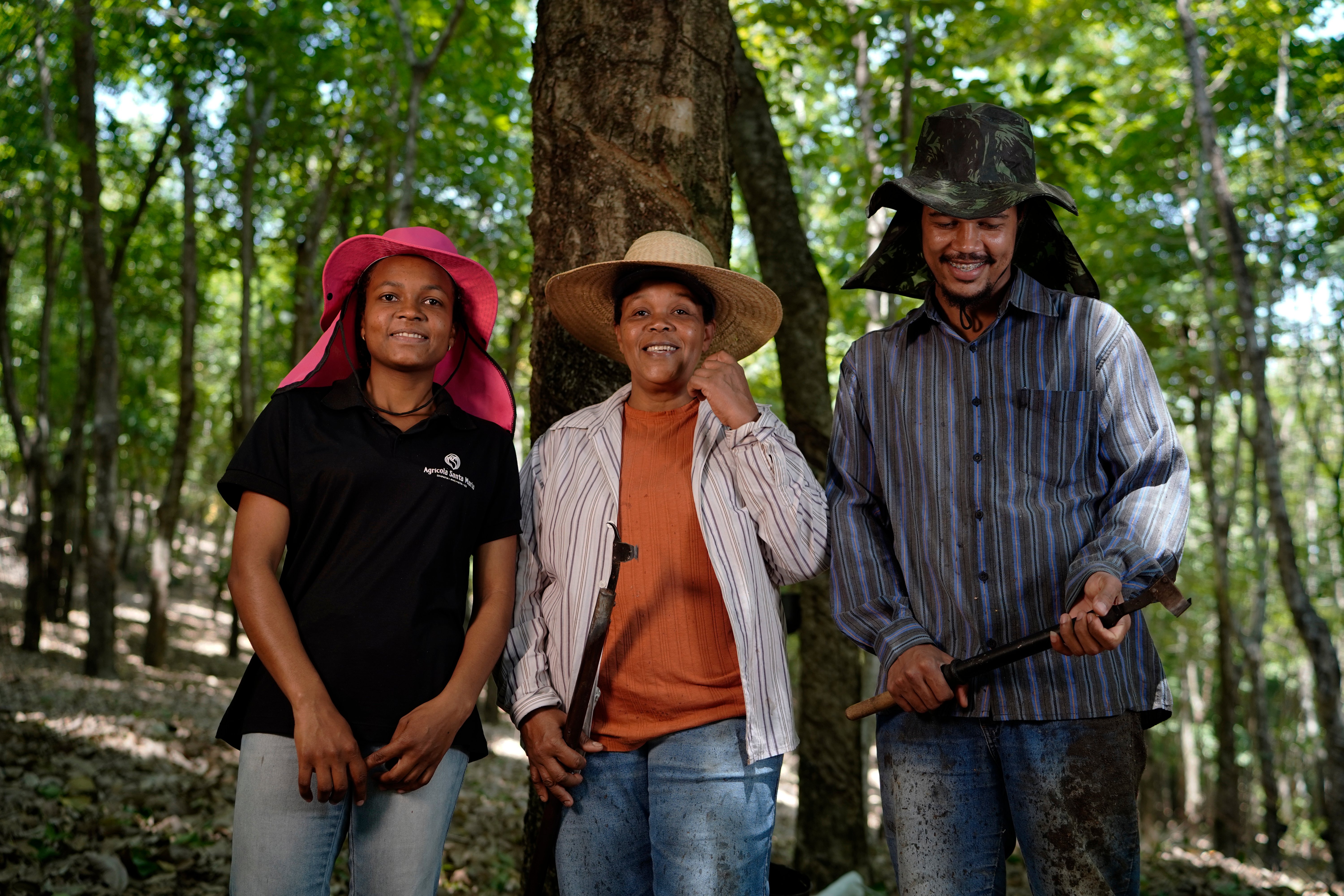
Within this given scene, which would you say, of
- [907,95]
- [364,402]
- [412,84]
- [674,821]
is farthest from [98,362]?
[674,821]

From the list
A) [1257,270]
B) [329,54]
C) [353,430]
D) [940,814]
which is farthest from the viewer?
[1257,270]

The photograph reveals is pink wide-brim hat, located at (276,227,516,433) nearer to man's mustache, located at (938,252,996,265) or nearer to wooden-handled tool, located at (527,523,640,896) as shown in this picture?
wooden-handled tool, located at (527,523,640,896)

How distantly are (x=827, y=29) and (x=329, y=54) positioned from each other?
7575 millimetres

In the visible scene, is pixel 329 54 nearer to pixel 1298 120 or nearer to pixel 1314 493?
pixel 1298 120

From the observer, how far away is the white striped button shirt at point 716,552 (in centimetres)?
254

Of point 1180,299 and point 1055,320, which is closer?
point 1055,320

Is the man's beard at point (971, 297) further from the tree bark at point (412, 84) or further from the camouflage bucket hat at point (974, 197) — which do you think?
the tree bark at point (412, 84)

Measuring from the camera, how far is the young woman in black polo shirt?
2320mm

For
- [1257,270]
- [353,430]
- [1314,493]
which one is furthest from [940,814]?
[1314,493]

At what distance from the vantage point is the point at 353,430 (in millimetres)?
2576

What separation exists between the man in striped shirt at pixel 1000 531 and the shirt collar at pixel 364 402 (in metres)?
1.07

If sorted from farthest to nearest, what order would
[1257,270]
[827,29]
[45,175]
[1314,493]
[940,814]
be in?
[1314,493]
[1257,270]
[45,175]
[827,29]
[940,814]

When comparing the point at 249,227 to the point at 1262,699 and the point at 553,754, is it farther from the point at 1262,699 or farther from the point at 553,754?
the point at 1262,699

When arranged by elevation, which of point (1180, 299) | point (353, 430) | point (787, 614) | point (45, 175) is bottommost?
point (787, 614)
